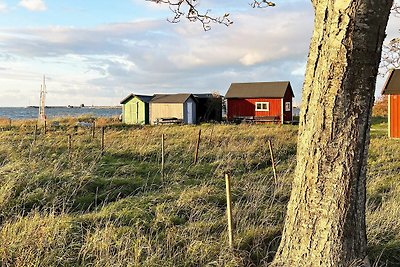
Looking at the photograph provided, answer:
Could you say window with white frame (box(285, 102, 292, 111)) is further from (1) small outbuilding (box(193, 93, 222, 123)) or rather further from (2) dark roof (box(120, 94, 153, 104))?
(2) dark roof (box(120, 94, 153, 104))

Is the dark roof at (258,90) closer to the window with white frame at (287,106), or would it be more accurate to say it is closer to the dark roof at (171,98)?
the window with white frame at (287,106)

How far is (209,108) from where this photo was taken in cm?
3988

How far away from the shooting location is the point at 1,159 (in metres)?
10.5

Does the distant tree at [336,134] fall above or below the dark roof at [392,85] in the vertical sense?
below

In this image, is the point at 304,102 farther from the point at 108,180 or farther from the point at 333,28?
the point at 108,180

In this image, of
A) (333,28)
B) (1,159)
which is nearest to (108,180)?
(1,159)

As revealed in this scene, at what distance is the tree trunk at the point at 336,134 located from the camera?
11.4ft

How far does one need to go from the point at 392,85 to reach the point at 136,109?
22.5 m

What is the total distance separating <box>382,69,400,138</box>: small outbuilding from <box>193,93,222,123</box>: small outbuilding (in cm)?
Answer: 1886

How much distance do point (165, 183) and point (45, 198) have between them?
258 cm

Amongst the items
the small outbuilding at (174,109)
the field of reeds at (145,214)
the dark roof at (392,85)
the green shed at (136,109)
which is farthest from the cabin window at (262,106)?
the field of reeds at (145,214)

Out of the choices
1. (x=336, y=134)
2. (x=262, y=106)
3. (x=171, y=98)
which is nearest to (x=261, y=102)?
(x=262, y=106)

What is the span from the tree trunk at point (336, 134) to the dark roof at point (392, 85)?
20802 millimetres

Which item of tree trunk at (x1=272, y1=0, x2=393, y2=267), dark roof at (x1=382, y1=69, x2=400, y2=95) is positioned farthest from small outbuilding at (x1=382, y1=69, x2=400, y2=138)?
tree trunk at (x1=272, y1=0, x2=393, y2=267)
